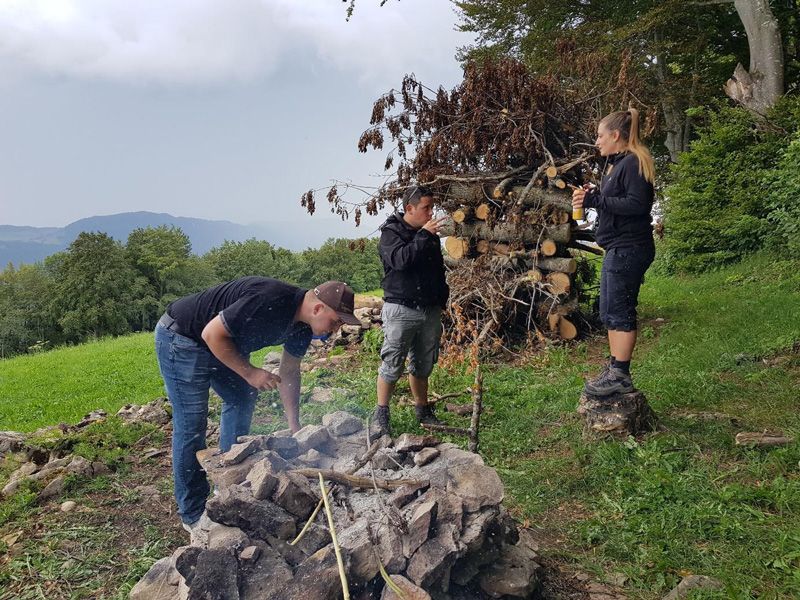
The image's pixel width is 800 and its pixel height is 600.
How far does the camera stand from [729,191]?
998cm

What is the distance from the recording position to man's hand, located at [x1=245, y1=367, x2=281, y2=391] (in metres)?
2.76

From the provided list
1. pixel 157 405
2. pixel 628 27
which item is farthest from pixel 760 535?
pixel 628 27

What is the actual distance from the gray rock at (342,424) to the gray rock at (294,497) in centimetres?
76

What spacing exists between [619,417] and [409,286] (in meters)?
1.66

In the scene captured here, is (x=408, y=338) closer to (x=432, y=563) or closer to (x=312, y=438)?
(x=312, y=438)

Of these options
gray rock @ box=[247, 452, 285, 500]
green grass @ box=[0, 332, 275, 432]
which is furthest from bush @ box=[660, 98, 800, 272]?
gray rock @ box=[247, 452, 285, 500]

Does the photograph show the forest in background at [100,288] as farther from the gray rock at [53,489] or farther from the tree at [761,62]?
the gray rock at [53,489]

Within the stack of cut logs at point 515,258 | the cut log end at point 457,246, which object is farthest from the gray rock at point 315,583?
the cut log end at point 457,246

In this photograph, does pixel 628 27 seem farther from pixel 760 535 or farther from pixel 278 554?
pixel 278 554

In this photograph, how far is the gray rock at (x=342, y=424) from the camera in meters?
3.10

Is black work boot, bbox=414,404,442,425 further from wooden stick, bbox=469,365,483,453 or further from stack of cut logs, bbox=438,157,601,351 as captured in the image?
stack of cut logs, bbox=438,157,601,351

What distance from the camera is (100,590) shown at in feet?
8.55

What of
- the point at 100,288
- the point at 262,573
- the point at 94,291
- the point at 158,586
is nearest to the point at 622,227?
the point at 262,573

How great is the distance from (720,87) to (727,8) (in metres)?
2.63
